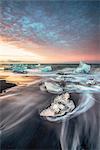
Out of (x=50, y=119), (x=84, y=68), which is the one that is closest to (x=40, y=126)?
(x=50, y=119)

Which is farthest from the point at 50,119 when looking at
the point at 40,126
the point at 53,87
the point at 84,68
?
the point at 84,68

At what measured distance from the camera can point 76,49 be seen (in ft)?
4.67

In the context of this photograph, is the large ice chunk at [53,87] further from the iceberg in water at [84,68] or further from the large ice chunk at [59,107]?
the iceberg in water at [84,68]

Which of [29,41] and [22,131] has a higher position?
[29,41]

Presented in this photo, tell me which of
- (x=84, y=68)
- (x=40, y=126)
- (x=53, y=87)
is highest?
(x=84, y=68)

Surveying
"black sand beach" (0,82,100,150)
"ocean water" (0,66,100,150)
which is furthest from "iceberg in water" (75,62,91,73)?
"black sand beach" (0,82,100,150)

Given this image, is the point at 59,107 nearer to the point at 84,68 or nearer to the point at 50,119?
the point at 50,119

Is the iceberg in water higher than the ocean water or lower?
higher

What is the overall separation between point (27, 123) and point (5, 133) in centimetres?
15

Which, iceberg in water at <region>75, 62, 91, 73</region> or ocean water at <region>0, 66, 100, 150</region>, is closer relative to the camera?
ocean water at <region>0, 66, 100, 150</region>

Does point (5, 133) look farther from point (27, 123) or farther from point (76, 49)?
point (76, 49)

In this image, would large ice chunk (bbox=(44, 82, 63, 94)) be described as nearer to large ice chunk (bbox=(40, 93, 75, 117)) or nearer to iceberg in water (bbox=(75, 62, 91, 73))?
Answer: large ice chunk (bbox=(40, 93, 75, 117))

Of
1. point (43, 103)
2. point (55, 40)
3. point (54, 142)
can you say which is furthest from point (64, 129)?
point (55, 40)

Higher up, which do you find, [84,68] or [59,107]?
[84,68]
